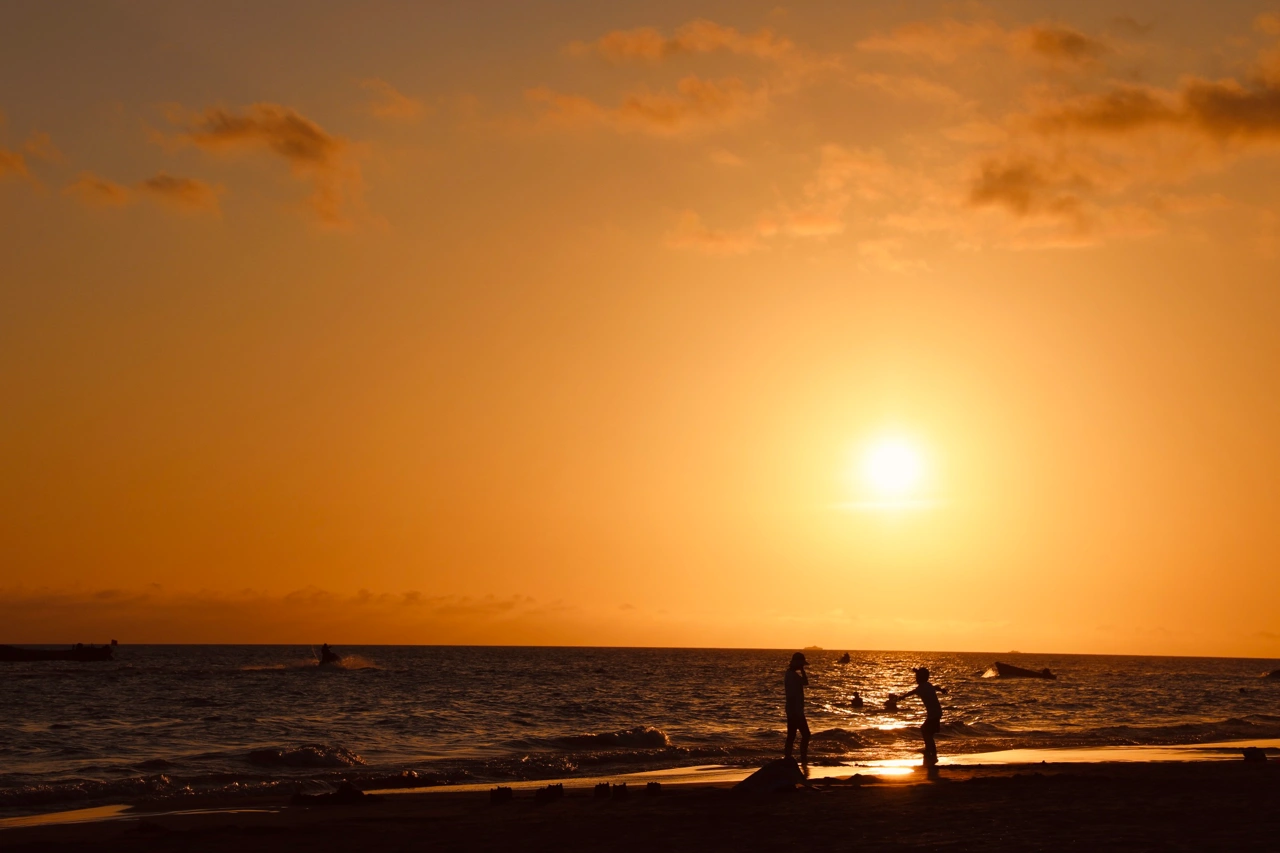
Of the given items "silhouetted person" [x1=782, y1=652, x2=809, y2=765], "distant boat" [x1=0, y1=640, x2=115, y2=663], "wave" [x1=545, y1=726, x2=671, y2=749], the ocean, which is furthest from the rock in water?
"distant boat" [x1=0, y1=640, x2=115, y2=663]

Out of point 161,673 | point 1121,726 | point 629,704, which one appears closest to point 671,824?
point 1121,726

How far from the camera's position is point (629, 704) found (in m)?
57.6

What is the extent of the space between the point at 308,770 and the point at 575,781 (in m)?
7.55

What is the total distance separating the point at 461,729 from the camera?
41.3 m

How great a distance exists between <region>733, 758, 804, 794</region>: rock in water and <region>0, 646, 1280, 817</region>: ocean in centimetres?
823

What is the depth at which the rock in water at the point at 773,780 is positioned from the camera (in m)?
18.0

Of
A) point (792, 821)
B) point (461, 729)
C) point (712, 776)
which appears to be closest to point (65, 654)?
point (461, 729)

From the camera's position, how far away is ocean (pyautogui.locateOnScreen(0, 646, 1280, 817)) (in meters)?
26.6

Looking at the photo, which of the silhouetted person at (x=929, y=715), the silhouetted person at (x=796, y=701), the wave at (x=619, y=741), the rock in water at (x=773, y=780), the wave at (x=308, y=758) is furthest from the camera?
the wave at (x=619, y=741)

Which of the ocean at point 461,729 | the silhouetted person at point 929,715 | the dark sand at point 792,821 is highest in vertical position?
the silhouetted person at point 929,715

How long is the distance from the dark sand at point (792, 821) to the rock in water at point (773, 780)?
339 millimetres

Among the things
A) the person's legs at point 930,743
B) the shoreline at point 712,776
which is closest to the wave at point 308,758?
the shoreline at point 712,776

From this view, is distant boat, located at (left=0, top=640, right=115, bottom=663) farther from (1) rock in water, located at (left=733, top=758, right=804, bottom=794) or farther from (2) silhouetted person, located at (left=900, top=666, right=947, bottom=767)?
(1) rock in water, located at (left=733, top=758, right=804, bottom=794)

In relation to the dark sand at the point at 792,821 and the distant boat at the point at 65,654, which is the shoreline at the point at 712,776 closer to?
the dark sand at the point at 792,821
